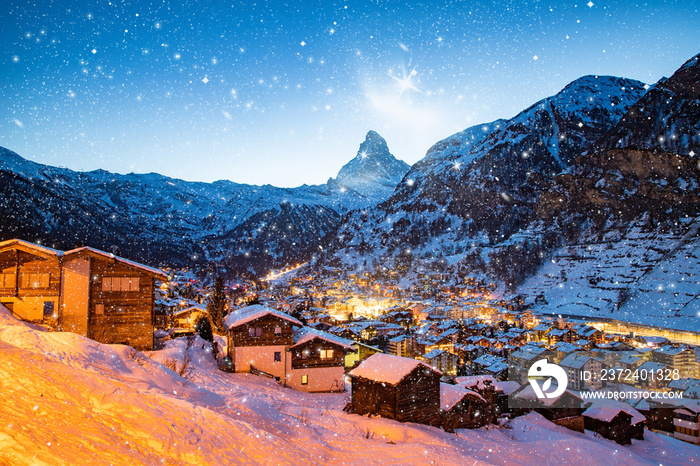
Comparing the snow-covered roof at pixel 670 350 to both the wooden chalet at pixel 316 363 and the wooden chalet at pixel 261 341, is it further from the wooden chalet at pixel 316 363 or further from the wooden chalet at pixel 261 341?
the wooden chalet at pixel 261 341

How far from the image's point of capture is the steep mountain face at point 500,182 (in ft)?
483

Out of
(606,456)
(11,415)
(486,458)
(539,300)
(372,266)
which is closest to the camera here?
(11,415)

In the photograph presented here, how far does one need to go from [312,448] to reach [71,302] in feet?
55.8

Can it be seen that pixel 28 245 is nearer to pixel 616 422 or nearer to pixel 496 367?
pixel 616 422

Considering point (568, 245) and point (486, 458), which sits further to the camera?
point (568, 245)

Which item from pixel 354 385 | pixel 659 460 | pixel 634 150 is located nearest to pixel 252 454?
pixel 354 385

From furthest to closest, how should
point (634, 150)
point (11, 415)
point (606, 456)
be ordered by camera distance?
point (634, 150) → point (606, 456) → point (11, 415)

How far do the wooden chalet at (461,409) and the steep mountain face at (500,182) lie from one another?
116009mm

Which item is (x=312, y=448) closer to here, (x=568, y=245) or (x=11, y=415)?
(x=11, y=415)

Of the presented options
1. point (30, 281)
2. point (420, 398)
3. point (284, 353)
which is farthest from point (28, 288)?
point (420, 398)

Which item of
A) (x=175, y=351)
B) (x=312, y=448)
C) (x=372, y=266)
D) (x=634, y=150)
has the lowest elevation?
(x=372, y=266)

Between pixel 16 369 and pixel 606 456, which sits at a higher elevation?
pixel 16 369

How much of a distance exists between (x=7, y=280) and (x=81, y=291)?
321 cm

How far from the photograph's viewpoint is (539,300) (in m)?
92.7
